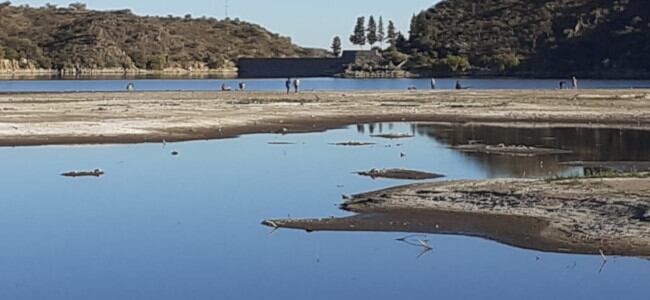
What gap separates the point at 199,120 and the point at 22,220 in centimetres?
2525

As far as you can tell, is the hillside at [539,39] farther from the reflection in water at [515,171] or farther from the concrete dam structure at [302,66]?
the reflection in water at [515,171]

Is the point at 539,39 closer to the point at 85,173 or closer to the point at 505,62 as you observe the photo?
the point at 505,62

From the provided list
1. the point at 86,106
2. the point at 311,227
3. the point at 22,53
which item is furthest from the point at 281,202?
the point at 22,53

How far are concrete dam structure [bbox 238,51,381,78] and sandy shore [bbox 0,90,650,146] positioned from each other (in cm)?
11308

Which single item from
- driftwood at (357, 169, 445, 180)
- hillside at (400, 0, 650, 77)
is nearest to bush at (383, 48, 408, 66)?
hillside at (400, 0, 650, 77)

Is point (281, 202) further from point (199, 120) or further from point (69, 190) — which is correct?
point (199, 120)

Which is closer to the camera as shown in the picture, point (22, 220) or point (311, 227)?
point (311, 227)

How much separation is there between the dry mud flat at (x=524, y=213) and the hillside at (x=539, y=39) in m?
121

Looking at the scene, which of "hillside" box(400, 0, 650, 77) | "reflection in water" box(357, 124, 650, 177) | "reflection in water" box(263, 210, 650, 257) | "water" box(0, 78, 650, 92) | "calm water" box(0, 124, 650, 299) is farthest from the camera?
"hillside" box(400, 0, 650, 77)

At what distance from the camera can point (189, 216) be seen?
66.3ft

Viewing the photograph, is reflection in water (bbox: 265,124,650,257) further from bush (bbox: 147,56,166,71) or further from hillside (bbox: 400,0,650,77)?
bush (bbox: 147,56,166,71)

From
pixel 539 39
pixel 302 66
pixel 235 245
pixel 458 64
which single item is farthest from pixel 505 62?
pixel 235 245

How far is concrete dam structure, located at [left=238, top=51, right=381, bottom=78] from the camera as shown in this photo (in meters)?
181

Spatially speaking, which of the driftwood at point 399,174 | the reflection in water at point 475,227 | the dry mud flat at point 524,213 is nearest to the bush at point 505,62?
the driftwood at point 399,174
